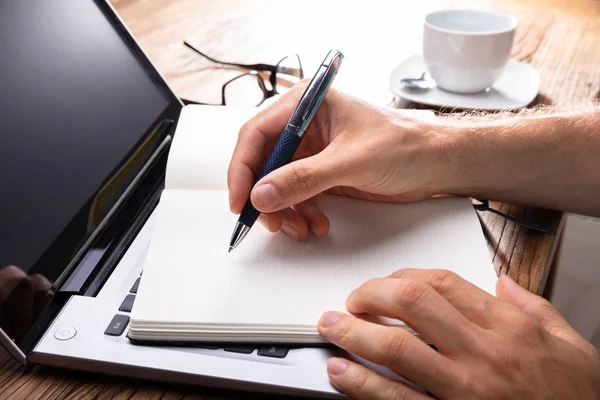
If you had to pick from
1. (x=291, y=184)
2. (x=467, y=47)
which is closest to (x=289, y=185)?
(x=291, y=184)

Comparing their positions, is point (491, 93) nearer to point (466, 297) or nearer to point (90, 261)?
point (466, 297)

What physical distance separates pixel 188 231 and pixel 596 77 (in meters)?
0.75

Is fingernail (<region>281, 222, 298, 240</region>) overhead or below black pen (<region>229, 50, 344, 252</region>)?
below

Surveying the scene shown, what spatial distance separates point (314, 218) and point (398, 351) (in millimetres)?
192

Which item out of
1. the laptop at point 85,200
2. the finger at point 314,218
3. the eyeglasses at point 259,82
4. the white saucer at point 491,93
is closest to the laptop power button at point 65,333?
the laptop at point 85,200

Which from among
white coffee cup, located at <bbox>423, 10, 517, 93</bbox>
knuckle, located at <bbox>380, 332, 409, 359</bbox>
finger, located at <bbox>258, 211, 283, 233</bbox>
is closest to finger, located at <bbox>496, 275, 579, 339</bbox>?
knuckle, located at <bbox>380, 332, 409, 359</bbox>

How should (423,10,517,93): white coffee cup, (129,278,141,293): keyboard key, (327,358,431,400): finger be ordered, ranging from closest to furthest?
(327,358,431,400): finger
(129,278,141,293): keyboard key
(423,10,517,93): white coffee cup

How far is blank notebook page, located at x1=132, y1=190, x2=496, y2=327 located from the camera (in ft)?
1.59

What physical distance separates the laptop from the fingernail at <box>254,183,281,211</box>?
13cm

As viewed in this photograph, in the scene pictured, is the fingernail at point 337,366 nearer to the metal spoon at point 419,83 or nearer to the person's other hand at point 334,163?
the person's other hand at point 334,163

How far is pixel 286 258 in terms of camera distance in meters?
0.55

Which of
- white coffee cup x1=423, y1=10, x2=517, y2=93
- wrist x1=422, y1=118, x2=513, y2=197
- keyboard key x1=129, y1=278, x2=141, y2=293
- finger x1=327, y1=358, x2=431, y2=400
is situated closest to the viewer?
finger x1=327, y1=358, x2=431, y2=400

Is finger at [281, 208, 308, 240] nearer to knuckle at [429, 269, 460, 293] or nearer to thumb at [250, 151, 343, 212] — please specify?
thumb at [250, 151, 343, 212]

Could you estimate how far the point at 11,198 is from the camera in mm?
532
